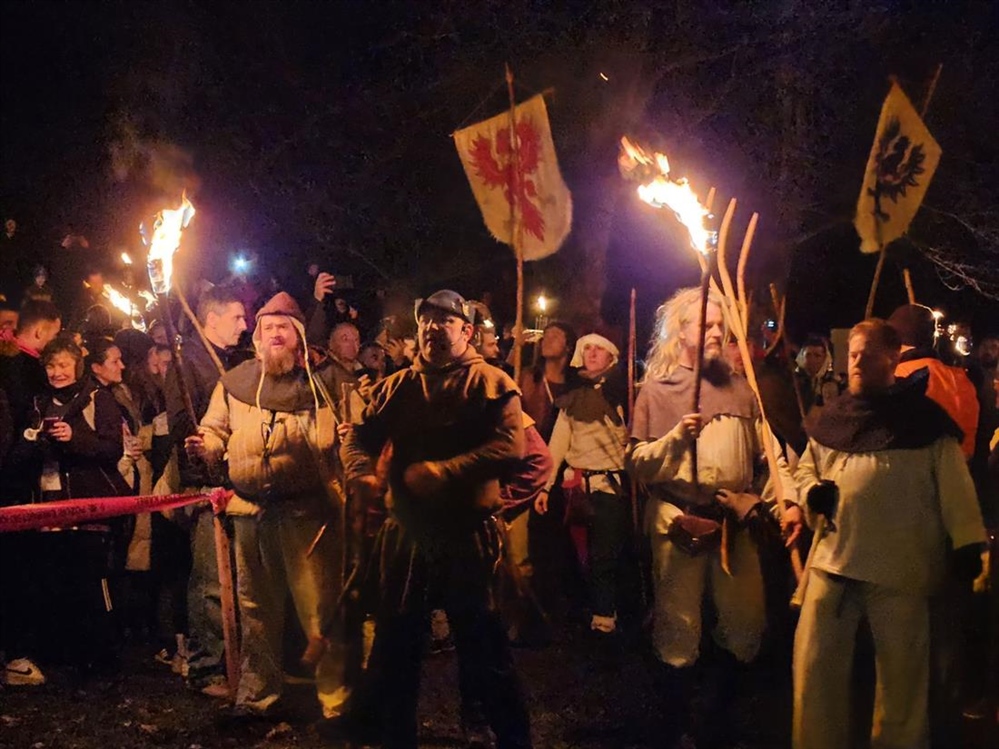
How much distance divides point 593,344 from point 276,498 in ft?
10.2

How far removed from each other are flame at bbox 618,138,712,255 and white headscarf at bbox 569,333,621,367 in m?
2.19

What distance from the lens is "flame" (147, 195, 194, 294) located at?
212 inches

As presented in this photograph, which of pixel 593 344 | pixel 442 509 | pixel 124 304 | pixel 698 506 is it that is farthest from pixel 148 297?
pixel 698 506

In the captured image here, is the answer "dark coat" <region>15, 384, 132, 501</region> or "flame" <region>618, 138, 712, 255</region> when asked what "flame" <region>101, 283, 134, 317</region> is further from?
"flame" <region>618, 138, 712, 255</region>

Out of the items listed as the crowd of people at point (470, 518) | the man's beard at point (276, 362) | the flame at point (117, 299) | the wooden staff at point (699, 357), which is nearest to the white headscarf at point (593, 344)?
the crowd of people at point (470, 518)

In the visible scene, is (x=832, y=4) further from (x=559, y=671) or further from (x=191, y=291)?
(x=559, y=671)

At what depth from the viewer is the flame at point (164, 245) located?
539 cm

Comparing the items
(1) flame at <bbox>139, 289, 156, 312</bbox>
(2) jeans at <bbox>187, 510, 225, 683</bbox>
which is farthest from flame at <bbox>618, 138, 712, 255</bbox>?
(1) flame at <bbox>139, 289, 156, 312</bbox>

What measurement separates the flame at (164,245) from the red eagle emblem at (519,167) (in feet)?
7.22

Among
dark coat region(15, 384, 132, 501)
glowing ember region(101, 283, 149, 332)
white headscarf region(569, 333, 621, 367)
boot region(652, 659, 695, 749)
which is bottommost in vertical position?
boot region(652, 659, 695, 749)

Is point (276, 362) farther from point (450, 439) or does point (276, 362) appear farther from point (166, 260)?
point (450, 439)

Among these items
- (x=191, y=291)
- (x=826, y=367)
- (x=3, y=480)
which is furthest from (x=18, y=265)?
(x=826, y=367)

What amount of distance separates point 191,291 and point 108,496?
3.83 metres

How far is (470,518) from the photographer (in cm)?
464
